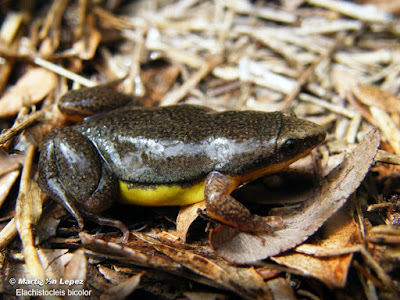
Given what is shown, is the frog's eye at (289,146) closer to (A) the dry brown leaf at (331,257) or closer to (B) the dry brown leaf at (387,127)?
(A) the dry brown leaf at (331,257)

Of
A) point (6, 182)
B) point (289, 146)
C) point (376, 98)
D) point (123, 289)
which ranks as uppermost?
point (376, 98)

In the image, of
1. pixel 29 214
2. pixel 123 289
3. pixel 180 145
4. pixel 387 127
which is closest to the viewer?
pixel 123 289

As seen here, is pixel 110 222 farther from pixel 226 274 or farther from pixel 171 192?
pixel 226 274

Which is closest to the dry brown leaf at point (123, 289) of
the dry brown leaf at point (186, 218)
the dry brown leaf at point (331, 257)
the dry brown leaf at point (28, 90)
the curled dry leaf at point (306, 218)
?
the dry brown leaf at point (186, 218)

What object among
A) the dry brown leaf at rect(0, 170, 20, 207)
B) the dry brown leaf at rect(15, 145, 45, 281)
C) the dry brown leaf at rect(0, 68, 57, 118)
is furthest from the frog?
the dry brown leaf at rect(0, 68, 57, 118)

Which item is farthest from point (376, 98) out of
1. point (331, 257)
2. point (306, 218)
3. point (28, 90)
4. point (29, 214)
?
point (28, 90)

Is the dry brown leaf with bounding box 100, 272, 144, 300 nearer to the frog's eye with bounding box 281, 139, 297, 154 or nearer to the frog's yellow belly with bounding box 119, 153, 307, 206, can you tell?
the frog's yellow belly with bounding box 119, 153, 307, 206

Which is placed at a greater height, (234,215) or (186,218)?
(234,215)

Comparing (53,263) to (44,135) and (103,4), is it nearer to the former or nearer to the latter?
(44,135)
